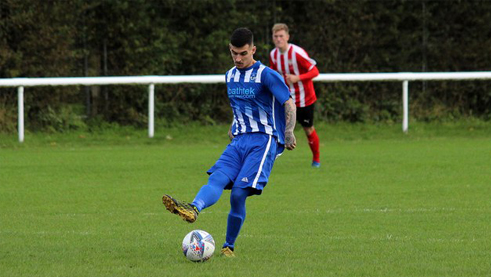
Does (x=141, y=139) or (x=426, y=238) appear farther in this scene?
(x=141, y=139)

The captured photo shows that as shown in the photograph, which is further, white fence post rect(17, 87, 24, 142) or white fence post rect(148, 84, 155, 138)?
white fence post rect(148, 84, 155, 138)

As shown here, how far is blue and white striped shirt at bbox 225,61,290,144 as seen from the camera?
301 inches

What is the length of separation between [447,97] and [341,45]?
293 centimetres

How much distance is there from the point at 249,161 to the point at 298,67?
7.18 meters

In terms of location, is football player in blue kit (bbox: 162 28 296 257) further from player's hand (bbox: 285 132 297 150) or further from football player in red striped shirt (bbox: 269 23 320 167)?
football player in red striped shirt (bbox: 269 23 320 167)

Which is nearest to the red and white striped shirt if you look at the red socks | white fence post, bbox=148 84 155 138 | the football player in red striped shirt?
the football player in red striped shirt

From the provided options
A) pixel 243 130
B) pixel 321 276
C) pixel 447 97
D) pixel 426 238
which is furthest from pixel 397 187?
pixel 447 97

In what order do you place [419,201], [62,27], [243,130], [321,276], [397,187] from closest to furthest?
[321,276] → [243,130] → [419,201] → [397,187] → [62,27]

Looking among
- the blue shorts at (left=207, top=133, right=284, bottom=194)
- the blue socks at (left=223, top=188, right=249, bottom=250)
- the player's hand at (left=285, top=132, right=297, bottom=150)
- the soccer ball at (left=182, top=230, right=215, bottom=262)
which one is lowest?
the soccer ball at (left=182, top=230, right=215, bottom=262)

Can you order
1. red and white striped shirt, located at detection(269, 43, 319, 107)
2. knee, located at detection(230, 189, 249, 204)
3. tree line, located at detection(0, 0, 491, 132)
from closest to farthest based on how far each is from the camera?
1. knee, located at detection(230, 189, 249, 204)
2. red and white striped shirt, located at detection(269, 43, 319, 107)
3. tree line, located at detection(0, 0, 491, 132)

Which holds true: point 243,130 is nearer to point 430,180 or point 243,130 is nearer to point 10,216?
point 10,216

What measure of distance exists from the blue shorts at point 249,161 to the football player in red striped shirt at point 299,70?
655 cm

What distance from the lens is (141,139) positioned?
18984 millimetres

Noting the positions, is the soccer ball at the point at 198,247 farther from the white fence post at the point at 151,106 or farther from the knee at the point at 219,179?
the white fence post at the point at 151,106
